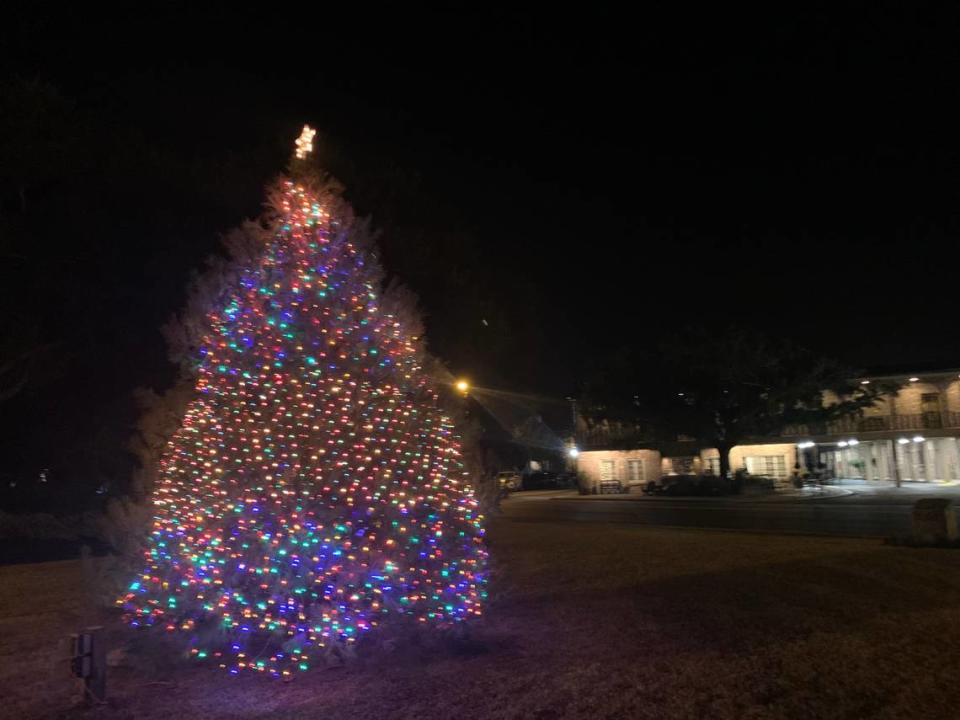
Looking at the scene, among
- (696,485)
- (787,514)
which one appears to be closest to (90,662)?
(787,514)

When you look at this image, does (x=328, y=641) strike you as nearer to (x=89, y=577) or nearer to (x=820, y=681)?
(x=89, y=577)

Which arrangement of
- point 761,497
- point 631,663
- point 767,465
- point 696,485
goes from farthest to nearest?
point 767,465 < point 696,485 < point 761,497 < point 631,663

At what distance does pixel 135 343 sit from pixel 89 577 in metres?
10.7

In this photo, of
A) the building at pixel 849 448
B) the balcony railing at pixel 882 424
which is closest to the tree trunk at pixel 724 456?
the balcony railing at pixel 882 424

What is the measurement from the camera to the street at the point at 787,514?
18172 millimetres

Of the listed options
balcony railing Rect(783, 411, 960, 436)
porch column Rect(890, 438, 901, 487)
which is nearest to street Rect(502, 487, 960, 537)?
porch column Rect(890, 438, 901, 487)

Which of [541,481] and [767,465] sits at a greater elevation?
[767,465]

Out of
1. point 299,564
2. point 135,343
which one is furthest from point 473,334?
point 299,564

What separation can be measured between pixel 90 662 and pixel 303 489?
75.5 inches

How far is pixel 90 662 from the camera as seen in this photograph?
225 inches

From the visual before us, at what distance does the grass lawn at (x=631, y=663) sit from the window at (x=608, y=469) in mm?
36821

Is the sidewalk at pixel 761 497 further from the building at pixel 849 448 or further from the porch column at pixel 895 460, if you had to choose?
the building at pixel 849 448

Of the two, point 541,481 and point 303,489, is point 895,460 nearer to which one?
point 541,481

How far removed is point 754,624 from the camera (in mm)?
7520
